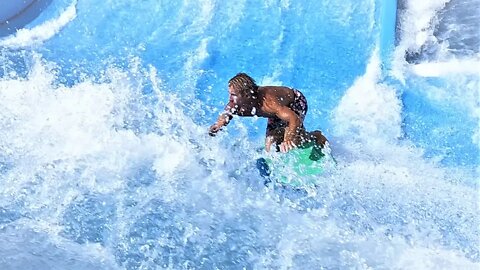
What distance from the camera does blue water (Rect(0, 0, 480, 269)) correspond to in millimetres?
3453

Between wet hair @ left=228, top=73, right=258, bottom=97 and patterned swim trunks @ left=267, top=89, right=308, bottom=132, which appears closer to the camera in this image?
wet hair @ left=228, top=73, right=258, bottom=97

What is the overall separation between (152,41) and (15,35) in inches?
35.2

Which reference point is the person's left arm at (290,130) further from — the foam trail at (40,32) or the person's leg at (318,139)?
the foam trail at (40,32)

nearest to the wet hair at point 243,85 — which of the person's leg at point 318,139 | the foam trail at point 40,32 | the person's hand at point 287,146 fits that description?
the person's hand at point 287,146

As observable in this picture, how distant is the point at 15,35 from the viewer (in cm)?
493

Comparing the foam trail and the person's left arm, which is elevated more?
the foam trail

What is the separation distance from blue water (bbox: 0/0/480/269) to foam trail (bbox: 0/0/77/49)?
0.01 metres

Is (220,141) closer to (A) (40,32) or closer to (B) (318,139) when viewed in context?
(B) (318,139)

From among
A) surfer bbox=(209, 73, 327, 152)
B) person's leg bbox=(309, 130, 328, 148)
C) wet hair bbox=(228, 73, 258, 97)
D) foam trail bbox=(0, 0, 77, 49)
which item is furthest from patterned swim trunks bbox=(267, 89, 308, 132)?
foam trail bbox=(0, 0, 77, 49)

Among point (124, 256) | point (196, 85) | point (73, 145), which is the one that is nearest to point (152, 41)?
point (196, 85)

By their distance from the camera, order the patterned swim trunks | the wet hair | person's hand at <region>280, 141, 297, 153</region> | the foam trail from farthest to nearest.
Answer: the foam trail → the patterned swim trunks → the wet hair → person's hand at <region>280, 141, 297, 153</region>

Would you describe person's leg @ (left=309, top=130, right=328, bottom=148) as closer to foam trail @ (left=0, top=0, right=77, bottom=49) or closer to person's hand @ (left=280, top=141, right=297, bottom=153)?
person's hand @ (left=280, top=141, right=297, bottom=153)

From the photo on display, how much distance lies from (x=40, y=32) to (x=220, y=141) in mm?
1599

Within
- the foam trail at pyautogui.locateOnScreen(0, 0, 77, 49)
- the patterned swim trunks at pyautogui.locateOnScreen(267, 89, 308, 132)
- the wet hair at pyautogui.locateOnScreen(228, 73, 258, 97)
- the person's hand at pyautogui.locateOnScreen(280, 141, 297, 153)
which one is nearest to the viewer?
the person's hand at pyautogui.locateOnScreen(280, 141, 297, 153)
